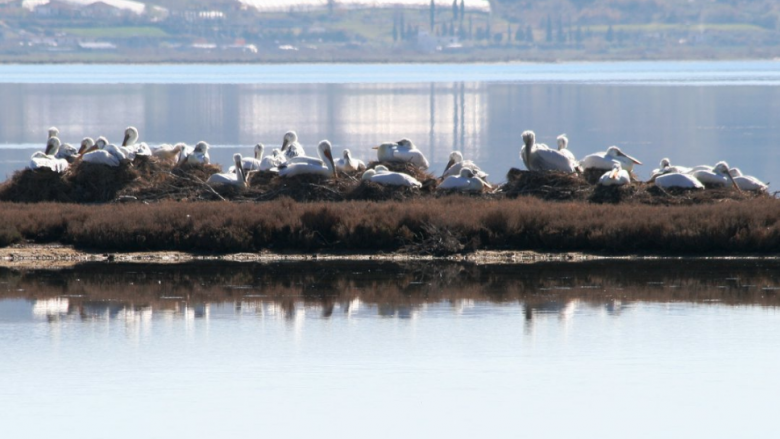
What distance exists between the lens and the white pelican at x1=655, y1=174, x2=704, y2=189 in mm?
19547

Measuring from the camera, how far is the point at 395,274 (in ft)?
55.0

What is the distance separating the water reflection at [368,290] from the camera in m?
14.5

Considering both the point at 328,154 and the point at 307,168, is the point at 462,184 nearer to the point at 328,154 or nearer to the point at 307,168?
the point at 328,154

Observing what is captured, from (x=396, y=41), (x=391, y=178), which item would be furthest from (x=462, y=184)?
(x=396, y=41)

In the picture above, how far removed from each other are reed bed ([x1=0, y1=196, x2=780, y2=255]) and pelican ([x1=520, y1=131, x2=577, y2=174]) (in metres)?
1.90

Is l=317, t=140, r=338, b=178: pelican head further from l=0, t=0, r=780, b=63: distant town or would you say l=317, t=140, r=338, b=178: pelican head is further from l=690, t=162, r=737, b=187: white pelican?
l=0, t=0, r=780, b=63: distant town

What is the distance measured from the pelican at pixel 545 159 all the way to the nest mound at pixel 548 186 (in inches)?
5.0

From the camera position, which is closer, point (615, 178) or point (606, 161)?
point (615, 178)

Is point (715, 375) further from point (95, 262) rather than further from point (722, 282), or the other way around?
point (95, 262)

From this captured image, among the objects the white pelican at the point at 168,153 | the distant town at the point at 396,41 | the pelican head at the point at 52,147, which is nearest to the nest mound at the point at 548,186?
the white pelican at the point at 168,153

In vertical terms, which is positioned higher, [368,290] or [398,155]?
[398,155]

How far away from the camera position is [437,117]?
57.6 metres

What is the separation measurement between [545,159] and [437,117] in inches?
1475

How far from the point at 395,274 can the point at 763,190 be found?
6.37m
